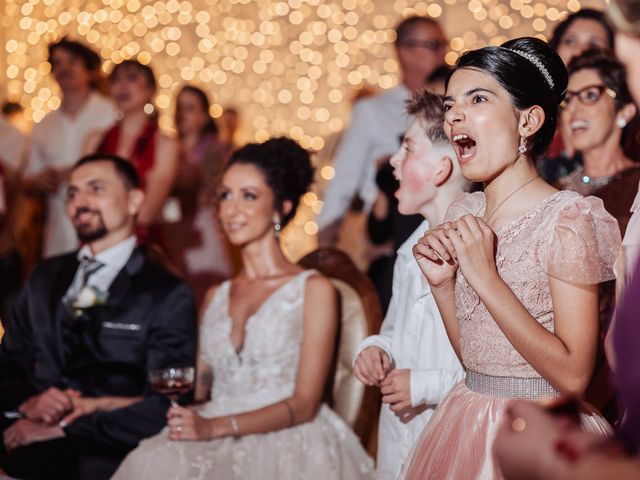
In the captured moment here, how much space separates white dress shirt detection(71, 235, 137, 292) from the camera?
137 inches

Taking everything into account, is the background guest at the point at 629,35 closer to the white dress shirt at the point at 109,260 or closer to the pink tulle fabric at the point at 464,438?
the pink tulle fabric at the point at 464,438

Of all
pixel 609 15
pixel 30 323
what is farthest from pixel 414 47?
pixel 609 15

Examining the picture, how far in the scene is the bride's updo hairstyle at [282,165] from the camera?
3414mm

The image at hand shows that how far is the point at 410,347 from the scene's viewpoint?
2.72 meters

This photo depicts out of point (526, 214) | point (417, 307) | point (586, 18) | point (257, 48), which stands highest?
point (257, 48)

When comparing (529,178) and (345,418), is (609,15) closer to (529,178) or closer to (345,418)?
(529,178)

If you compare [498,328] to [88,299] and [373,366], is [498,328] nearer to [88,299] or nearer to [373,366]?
[373,366]

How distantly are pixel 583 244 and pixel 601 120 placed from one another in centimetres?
124

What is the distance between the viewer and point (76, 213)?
3566mm

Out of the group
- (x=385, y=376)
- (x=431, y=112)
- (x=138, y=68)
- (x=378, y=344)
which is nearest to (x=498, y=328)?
(x=385, y=376)

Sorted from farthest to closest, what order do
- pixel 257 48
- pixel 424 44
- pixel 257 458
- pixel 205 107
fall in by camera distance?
pixel 257 48
pixel 205 107
pixel 424 44
pixel 257 458

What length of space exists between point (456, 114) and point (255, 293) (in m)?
1.38

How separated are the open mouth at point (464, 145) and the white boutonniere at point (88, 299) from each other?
1.68m

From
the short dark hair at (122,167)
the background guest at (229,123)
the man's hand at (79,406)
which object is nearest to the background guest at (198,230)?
the background guest at (229,123)
